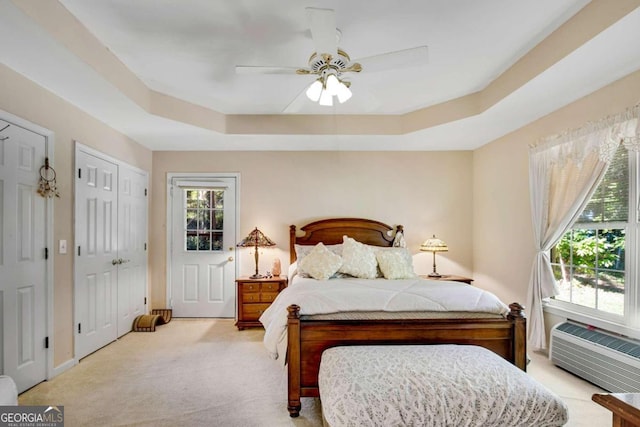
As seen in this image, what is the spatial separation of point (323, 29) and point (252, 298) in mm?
3263

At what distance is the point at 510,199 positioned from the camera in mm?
3885

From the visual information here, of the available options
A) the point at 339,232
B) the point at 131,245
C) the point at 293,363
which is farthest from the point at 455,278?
the point at 131,245

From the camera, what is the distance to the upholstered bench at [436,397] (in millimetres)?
1628

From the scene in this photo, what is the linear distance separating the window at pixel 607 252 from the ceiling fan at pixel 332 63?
6.51ft

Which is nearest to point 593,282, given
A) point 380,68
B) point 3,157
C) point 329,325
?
point 329,325

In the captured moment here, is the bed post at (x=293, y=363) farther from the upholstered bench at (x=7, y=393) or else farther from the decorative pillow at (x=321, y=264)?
the upholstered bench at (x=7, y=393)

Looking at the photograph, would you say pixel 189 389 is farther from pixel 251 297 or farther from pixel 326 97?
pixel 326 97

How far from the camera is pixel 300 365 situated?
89.8 inches

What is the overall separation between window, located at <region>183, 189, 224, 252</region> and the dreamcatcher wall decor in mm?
1919

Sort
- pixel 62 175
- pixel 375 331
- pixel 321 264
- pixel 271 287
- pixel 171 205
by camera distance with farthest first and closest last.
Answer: pixel 171 205
pixel 271 287
pixel 321 264
pixel 62 175
pixel 375 331

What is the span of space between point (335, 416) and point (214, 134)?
3295mm

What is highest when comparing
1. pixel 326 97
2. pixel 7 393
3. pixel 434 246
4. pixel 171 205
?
pixel 326 97

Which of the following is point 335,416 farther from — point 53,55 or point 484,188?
point 484,188

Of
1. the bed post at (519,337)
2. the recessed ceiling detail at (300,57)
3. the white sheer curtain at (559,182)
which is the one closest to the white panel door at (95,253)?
the recessed ceiling detail at (300,57)
